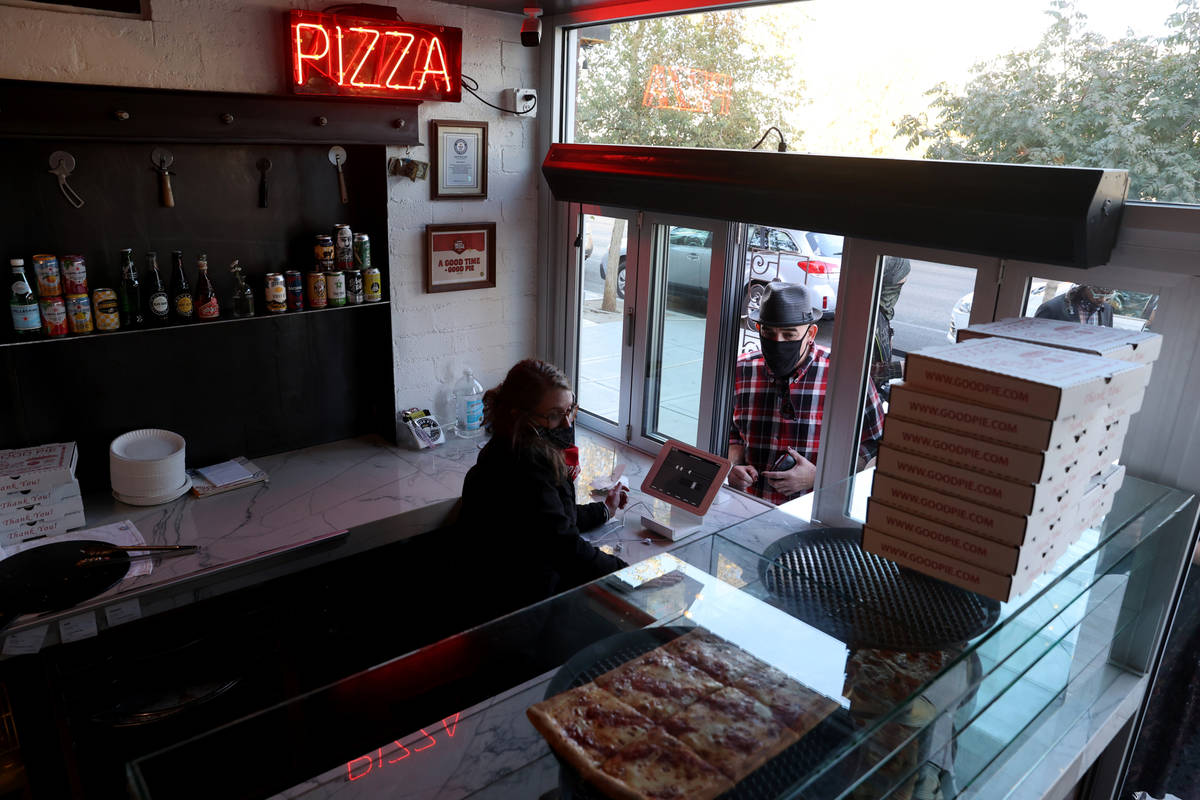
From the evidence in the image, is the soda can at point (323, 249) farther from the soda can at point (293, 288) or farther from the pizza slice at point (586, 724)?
the pizza slice at point (586, 724)

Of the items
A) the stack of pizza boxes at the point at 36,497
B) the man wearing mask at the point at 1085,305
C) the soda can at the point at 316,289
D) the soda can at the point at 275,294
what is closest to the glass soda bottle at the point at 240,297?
the soda can at the point at 275,294

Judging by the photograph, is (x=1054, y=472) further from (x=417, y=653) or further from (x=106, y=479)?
(x=106, y=479)

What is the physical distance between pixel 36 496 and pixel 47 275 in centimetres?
62

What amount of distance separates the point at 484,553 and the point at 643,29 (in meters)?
2.02

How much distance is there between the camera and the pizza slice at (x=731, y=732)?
105 centimetres

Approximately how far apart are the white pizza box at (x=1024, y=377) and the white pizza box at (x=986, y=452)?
2.2 inches

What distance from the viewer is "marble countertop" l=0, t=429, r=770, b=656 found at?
2.05 meters

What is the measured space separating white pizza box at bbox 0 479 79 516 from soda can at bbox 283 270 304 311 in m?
Answer: 0.87

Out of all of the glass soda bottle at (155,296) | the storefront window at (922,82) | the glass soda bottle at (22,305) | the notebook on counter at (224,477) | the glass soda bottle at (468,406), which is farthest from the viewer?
the glass soda bottle at (468,406)

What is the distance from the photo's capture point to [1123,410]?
4.23 ft

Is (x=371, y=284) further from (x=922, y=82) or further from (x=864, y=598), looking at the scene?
(x=864, y=598)

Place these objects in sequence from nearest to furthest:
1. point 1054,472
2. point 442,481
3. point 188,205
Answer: point 1054,472
point 188,205
point 442,481

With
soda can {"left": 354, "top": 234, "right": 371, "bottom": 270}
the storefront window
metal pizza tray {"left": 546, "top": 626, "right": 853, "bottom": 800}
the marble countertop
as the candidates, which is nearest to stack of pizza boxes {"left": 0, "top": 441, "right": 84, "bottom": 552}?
the marble countertop

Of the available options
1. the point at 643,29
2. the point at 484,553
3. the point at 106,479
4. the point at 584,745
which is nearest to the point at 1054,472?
the point at 584,745
